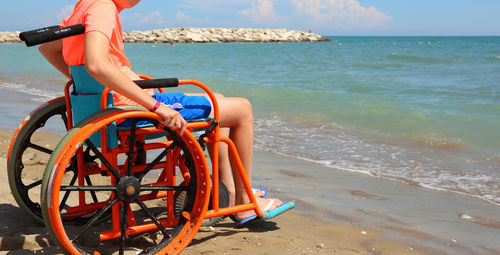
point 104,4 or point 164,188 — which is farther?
point 164,188

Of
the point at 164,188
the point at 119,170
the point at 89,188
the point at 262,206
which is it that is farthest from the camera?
the point at 262,206

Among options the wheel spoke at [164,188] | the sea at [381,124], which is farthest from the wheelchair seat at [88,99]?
the sea at [381,124]

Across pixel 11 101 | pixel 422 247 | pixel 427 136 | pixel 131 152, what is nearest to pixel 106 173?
pixel 131 152

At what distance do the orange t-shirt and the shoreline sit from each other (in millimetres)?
65723

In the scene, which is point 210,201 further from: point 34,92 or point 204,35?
point 204,35

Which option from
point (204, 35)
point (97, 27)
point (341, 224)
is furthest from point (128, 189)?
point (204, 35)

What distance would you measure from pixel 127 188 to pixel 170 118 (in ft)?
1.19

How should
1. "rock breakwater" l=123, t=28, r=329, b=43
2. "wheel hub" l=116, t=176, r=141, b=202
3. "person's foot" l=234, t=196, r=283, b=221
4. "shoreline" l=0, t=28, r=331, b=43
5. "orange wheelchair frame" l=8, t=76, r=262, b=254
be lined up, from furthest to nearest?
"rock breakwater" l=123, t=28, r=329, b=43 → "shoreline" l=0, t=28, r=331, b=43 → "person's foot" l=234, t=196, r=283, b=221 → "wheel hub" l=116, t=176, r=141, b=202 → "orange wheelchair frame" l=8, t=76, r=262, b=254

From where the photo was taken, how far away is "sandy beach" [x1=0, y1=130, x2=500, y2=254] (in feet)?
8.56

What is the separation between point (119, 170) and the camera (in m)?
2.46

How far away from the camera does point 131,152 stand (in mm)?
2182

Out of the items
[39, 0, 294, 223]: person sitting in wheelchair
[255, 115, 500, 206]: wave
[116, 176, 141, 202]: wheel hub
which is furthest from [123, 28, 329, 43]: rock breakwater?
[116, 176, 141, 202]: wheel hub

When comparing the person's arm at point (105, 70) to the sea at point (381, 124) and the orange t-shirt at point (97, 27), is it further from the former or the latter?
the sea at point (381, 124)

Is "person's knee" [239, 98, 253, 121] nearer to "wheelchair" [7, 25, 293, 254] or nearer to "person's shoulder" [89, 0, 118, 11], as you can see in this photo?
"wheelchair" [7, 25, 293, 254]
